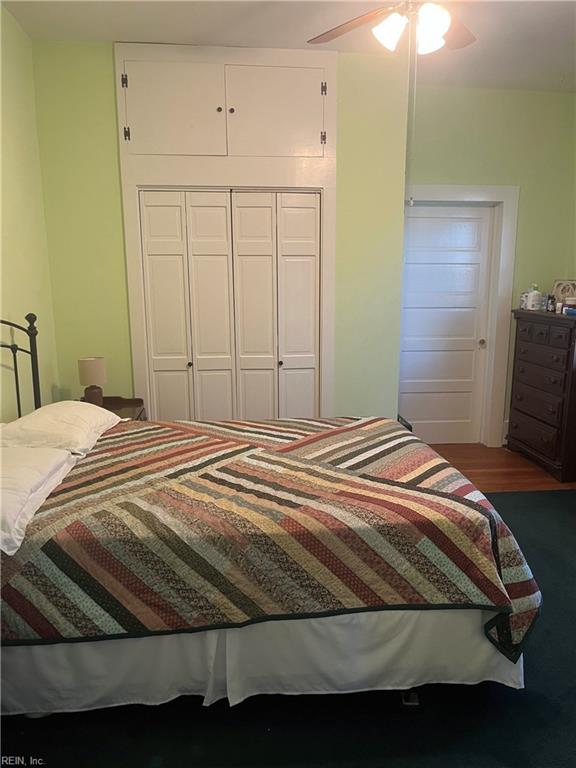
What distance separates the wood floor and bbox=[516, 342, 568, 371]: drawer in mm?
807

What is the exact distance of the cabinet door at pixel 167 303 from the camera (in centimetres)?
349

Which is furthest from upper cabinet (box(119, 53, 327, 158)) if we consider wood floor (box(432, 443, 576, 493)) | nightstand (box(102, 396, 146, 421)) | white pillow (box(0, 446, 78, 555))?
wood floor (box(432, 443, 576, 493))

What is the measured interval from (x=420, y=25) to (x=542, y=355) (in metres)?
2.57

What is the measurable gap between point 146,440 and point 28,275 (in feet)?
4.74

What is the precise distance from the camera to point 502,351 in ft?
14.7

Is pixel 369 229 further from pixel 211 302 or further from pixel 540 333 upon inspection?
pixel 540 333

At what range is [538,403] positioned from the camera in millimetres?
4035

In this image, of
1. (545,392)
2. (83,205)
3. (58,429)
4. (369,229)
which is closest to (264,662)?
(58,429)

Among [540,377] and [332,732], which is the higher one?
[540,377]

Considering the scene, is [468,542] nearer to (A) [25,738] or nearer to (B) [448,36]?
(A) [25,738]

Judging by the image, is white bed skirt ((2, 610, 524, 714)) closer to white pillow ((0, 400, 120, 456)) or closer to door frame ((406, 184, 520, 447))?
white pillow ((0, 400, 120, 456))

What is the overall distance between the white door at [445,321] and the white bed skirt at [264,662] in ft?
9.73

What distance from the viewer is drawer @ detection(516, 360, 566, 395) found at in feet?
12.4

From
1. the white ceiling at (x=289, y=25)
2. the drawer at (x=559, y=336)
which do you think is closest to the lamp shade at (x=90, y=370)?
the white ceiling at (x=289, y=25)
